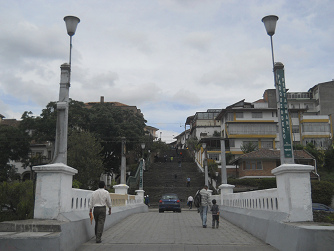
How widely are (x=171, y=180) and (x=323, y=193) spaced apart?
1889cm

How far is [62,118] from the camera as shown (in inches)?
317

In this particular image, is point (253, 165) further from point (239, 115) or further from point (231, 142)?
point (239, 115)

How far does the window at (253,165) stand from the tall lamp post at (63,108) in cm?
3921

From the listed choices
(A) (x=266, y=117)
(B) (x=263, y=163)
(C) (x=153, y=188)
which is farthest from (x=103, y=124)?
(A) (x=266, y=117)

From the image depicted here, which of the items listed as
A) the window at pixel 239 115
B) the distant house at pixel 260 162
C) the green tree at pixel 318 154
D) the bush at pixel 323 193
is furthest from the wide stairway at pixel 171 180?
the green tree at pixel 318 154

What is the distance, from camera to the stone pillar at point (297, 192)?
6809mm

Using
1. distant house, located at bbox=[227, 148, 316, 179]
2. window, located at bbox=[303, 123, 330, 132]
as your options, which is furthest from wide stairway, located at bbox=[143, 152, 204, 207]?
window, located at bbox=[303, 123, 330, 132]

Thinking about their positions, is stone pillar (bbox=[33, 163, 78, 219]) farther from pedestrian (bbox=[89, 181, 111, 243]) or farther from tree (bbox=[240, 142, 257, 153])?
tree (bbox=[240, 142, 257, 153])

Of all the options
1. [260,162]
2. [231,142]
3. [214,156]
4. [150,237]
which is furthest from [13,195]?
[231,142]

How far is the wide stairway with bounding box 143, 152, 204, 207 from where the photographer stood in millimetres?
38625

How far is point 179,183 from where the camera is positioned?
A: 42438 mm

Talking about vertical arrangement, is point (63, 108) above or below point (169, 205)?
above

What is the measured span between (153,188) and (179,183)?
3783mm

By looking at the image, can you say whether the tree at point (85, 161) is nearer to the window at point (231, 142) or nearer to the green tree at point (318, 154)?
the window at point (231, 142)
